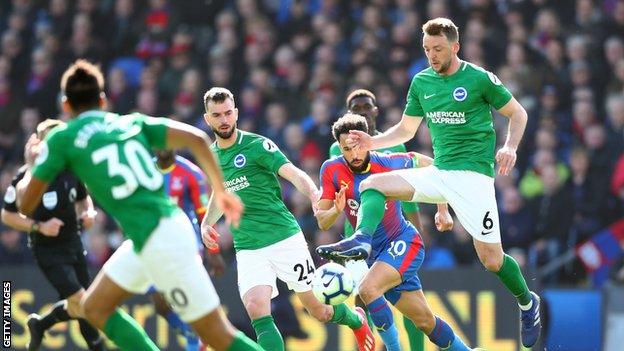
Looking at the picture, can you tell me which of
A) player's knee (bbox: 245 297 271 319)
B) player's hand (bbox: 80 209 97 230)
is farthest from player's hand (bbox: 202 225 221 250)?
player's hand (bbox: 80 209 97 230)

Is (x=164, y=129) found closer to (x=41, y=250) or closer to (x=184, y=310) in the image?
(x=184, y=310)

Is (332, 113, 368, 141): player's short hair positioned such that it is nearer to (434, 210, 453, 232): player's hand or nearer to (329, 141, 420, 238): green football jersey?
(329, 141, 420, 238): green football jersey

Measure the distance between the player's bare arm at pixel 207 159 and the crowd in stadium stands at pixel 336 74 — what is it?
279 inches

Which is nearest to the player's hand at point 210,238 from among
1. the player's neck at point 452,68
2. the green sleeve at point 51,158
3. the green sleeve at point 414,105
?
the green sleeve at point 414,105

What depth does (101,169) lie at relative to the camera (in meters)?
7.62

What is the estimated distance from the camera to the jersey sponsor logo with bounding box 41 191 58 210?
36.9 ft

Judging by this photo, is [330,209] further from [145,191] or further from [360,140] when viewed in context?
[145,191]

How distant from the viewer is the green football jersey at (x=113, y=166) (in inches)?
300

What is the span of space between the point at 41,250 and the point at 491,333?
4.93m

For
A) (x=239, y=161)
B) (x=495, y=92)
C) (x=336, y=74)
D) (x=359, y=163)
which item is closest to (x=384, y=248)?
(x=359, y=163)

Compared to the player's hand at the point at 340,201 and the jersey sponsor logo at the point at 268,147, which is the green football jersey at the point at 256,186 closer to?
the jersey sponsor logo at the point at 268,147

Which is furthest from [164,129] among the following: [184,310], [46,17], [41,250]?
[46,17]

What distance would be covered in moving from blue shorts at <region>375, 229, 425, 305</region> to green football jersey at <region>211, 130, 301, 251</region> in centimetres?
88

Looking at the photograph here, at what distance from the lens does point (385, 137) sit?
9820mm
